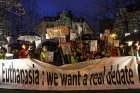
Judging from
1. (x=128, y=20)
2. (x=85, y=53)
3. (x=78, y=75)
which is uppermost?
(x=128, y=20)

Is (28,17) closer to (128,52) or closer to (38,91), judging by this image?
(128,52)

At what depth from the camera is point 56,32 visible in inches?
902

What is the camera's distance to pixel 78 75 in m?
16.0

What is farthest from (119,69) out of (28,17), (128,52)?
(28,17)

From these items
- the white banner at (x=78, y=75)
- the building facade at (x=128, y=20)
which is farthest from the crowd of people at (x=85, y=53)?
the building facade at (x=128, y=20)

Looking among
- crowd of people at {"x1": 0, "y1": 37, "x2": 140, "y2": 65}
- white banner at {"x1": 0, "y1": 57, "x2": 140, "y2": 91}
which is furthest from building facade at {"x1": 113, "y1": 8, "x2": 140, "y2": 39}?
white banner at {"x1": 0, "y1": 57, "x2": 140, "y2": 91}

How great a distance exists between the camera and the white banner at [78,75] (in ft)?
50.6

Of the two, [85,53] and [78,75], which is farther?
[85,53]

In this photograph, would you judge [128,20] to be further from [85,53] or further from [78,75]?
[78,75]

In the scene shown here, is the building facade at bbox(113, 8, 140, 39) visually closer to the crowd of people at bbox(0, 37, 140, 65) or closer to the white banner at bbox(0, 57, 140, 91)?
the crowd of people at bbox(0, 37, 140, 65)

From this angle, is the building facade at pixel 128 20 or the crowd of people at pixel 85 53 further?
the building facade at pixel 128 20

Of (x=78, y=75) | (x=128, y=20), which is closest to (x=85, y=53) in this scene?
(x=78, y=75)

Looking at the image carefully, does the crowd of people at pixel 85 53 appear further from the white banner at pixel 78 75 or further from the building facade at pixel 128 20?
the building facade at pixel 128 20

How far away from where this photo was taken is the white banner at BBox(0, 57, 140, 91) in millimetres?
15430
